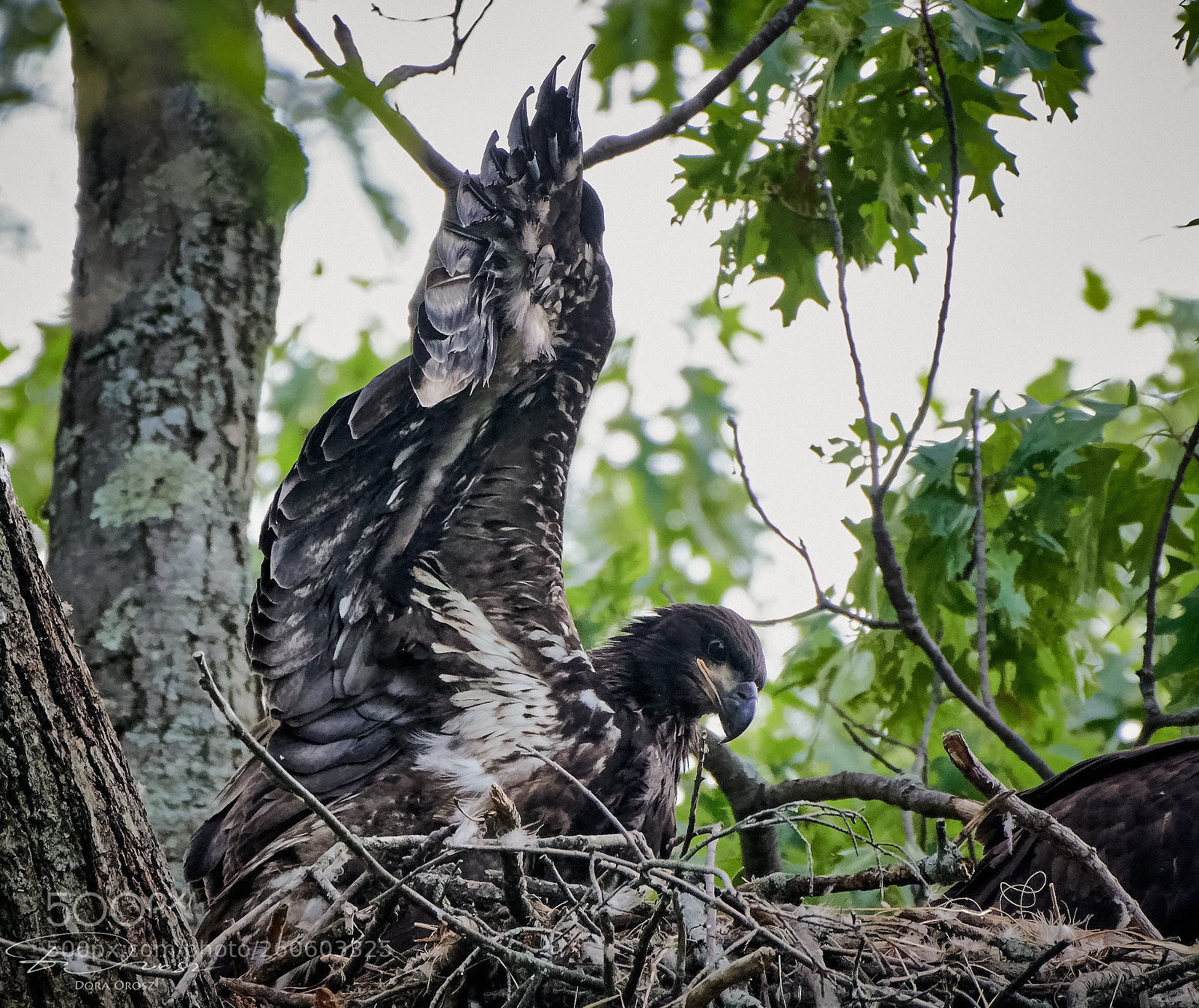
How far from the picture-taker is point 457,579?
9.39 feet

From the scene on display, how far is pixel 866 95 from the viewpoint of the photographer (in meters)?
3.30

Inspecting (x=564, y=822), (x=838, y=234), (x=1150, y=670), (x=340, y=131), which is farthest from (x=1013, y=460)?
(x=340, y=131)

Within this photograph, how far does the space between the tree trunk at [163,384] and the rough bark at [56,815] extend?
5.05ft

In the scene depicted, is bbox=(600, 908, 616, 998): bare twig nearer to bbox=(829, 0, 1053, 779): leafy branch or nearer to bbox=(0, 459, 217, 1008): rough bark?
bbox=(0, 459, 217, 1008): rough bark

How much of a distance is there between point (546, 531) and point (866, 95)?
1.70 metres

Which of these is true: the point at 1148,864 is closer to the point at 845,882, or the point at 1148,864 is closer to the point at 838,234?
the point at 845,882

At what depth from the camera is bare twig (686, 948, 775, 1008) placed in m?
1.52

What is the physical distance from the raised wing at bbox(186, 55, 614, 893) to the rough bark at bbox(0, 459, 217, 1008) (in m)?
1.07

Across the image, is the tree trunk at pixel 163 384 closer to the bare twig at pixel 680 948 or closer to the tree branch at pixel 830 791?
the tree branch at pixel 830 791

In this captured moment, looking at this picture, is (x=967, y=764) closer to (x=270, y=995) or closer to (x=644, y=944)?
(x=644, y=944)

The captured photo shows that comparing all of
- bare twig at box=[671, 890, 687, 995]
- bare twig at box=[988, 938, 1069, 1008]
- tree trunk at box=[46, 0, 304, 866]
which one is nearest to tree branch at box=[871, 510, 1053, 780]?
bare twig at box=[988, 938, 1069, 1008]

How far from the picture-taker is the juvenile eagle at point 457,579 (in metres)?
2.55

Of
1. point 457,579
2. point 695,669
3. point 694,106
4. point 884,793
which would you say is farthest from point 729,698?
point 694,106

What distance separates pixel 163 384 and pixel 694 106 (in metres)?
1.87
